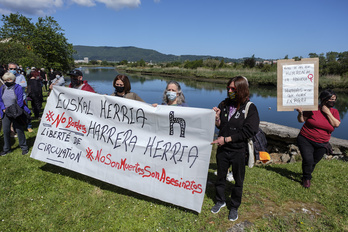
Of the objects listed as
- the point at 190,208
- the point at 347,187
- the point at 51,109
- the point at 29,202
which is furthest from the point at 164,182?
the point at 347,187

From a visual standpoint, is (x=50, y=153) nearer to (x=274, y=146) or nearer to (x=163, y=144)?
(x=163, y=144)

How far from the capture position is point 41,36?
35344mm

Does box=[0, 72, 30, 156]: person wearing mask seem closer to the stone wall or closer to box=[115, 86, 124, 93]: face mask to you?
box=[115, 86, 124, 93]: face mask

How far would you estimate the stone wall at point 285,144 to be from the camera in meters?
7.03

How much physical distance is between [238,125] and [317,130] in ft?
6.73

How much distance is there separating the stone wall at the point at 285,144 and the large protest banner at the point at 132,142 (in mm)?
5239

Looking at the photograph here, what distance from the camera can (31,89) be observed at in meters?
8.02

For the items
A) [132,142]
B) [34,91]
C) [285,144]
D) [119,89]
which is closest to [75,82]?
[119,89]

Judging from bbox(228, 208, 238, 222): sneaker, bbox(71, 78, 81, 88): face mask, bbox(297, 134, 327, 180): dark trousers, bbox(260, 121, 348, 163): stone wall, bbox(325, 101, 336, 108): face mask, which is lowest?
bbox(260, 121, 348, 163): stone wall

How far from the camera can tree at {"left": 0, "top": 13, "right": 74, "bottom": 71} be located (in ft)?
114

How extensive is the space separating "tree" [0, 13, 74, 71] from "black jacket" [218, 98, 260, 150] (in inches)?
1493

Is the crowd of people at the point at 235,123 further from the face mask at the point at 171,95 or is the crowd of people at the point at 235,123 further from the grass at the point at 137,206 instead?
the grass at the point at 137,206

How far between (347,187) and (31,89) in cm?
994

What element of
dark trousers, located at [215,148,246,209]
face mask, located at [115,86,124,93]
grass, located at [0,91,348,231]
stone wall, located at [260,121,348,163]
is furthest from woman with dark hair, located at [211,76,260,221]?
stone wall, located at [260,121,348,163]
